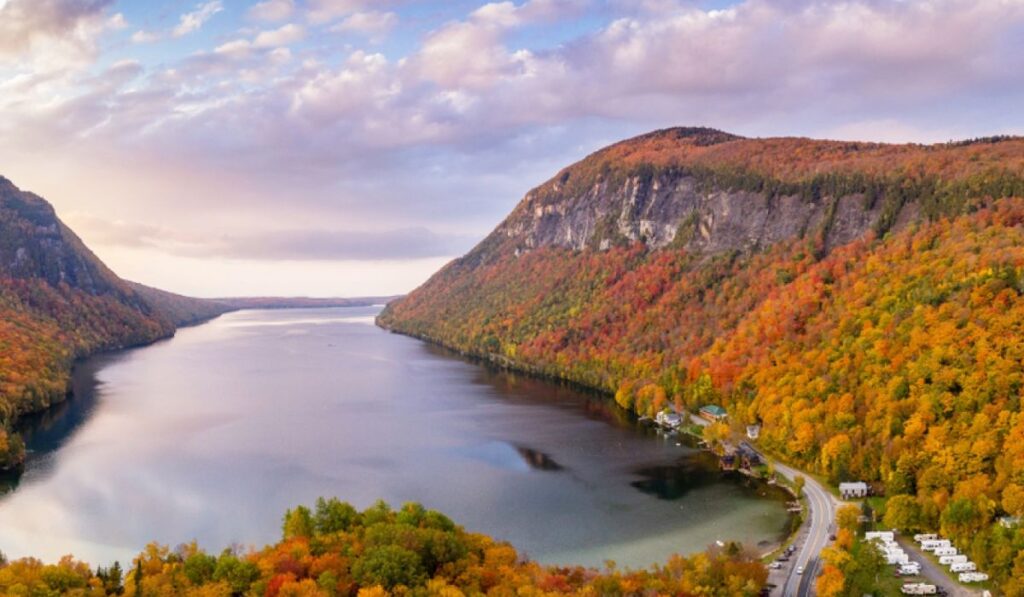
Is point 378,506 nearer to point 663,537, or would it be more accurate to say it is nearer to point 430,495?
point 430,495

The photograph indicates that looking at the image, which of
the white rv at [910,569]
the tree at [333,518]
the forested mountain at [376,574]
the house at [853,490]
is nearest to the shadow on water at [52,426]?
the forested mountain at [376,574]

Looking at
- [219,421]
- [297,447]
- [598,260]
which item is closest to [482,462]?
[297,447]

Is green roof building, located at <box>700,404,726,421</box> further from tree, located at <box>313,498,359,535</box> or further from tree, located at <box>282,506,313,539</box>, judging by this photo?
tree, located at <box>282,506,313,539</box>

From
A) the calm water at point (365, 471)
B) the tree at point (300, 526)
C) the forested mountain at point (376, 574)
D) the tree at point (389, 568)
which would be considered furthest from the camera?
the calm water at point (365, 471)

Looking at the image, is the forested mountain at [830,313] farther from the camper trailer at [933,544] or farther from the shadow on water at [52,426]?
the shadow on water at [52,426]

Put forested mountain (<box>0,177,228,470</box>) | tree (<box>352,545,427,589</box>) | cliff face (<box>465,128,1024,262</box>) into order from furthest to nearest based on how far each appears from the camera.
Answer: cliff face (<box>465,128,1024,262</box>), forested mountain (<box>0,177,228,470</box>), tree (<box>352,545,427,589</box>)

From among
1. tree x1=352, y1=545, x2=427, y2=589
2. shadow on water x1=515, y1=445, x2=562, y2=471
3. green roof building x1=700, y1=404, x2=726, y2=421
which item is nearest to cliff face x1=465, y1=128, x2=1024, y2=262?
green roof building x1=700, y1=404, x2=726, y2=421
